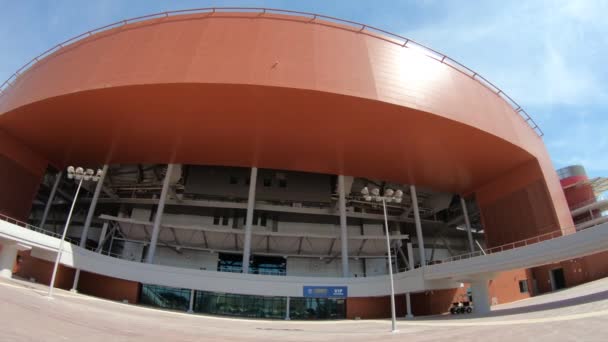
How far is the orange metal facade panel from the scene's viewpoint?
23.5m

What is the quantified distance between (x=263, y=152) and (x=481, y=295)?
62.7 feet

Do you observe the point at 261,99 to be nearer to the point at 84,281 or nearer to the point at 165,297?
the point at 165,297

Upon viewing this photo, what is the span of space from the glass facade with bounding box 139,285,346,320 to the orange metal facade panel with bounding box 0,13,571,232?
1164cm

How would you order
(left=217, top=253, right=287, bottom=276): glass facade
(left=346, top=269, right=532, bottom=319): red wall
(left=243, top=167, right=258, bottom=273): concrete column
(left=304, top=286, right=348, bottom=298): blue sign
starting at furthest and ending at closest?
(left=217, top=253, right=287, bottom=276): glass facade, (left=243, top=167, right=258, bottom=273): concrete column, (left=304, top=286, right=348, bottom=298): blue sign, (left=346, top=269, right=532, bottom=319): red wall

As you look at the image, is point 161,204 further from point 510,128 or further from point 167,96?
point 510,128

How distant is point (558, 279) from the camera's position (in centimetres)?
2966

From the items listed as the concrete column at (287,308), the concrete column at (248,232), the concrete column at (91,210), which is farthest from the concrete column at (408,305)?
the concrete column at (91,210)

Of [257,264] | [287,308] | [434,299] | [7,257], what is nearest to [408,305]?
[434,299]

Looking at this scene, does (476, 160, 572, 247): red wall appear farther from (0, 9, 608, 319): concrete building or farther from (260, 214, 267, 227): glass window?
(260, 214, 267, 227): glass window

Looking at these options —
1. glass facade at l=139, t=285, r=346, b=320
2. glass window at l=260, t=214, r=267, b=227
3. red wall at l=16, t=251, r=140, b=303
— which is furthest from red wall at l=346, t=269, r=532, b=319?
red wall at l=16, t=251, r=140, b=303

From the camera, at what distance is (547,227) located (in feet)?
96.6

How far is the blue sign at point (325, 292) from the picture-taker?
29.2 m

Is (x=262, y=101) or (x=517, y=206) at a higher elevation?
(x=262, y=101)

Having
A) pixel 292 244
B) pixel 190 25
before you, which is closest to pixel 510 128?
pixel 292 244
